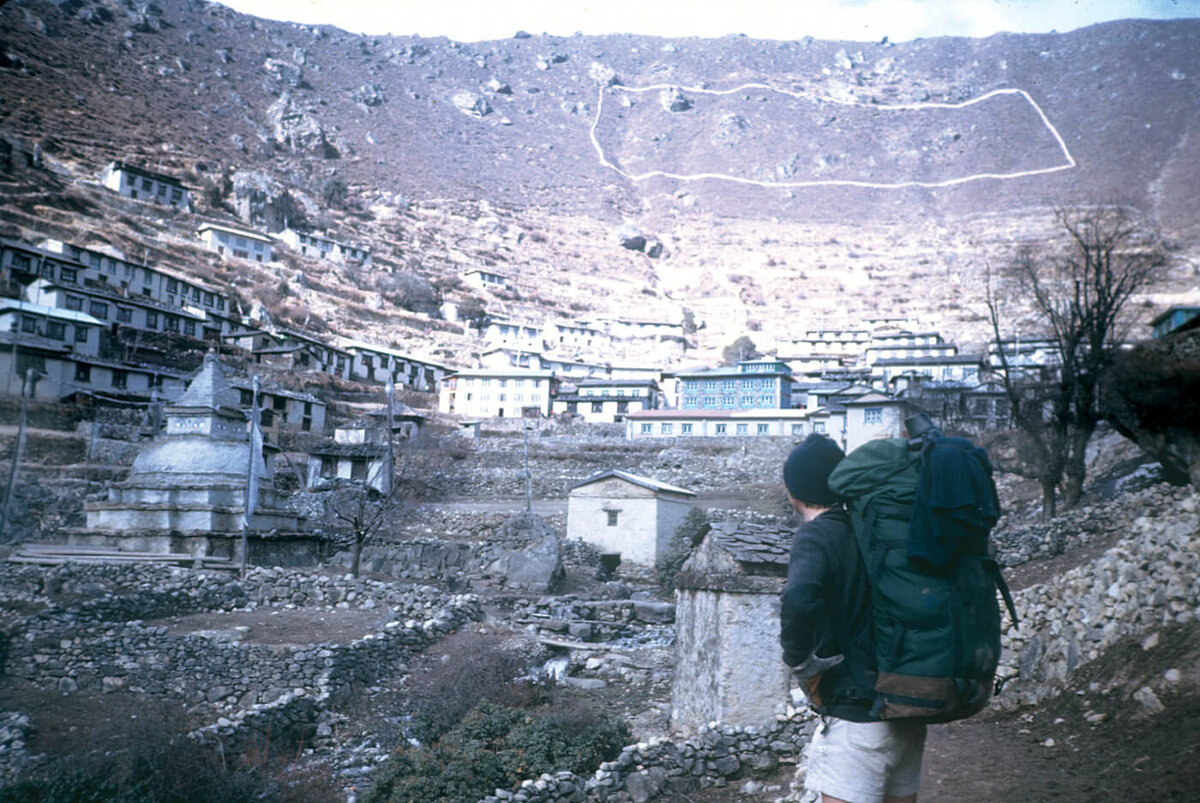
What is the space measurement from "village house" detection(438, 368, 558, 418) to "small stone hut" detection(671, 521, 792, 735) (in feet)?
159

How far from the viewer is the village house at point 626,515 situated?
1100 inches

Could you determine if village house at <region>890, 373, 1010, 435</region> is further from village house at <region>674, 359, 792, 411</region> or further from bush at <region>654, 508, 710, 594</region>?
village house at <region>674, 359, 792, 411</region>

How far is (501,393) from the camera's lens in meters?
59.8

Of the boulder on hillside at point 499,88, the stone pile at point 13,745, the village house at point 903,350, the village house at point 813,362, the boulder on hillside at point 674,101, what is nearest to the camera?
the stone pile at point 13,745

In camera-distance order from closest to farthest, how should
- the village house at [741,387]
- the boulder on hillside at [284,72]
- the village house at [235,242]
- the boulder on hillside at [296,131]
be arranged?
1. the village house at [741,387]
2. the village house at [235,242]
3. the boulder on hillside at [296,131]
4. the boulder on hillside at [284,72]

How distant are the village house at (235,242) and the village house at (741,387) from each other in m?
52.0

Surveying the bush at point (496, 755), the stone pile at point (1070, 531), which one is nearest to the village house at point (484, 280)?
the stone pile at point (1070, 531)

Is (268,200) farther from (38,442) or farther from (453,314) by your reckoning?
(38,442)

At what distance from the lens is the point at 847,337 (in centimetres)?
9044

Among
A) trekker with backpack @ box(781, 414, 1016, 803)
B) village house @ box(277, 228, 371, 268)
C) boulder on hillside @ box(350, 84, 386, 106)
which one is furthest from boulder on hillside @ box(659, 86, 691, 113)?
trekker with backpack @ box(781, 414, 1016, 803)

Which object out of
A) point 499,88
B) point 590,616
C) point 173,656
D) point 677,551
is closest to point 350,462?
point 677,551

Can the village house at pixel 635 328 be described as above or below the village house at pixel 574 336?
above

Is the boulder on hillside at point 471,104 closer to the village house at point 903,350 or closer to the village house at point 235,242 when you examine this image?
the village house at point 235,242

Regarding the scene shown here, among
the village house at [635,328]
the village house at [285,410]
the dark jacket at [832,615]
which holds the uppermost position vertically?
the village house at [635,328]
